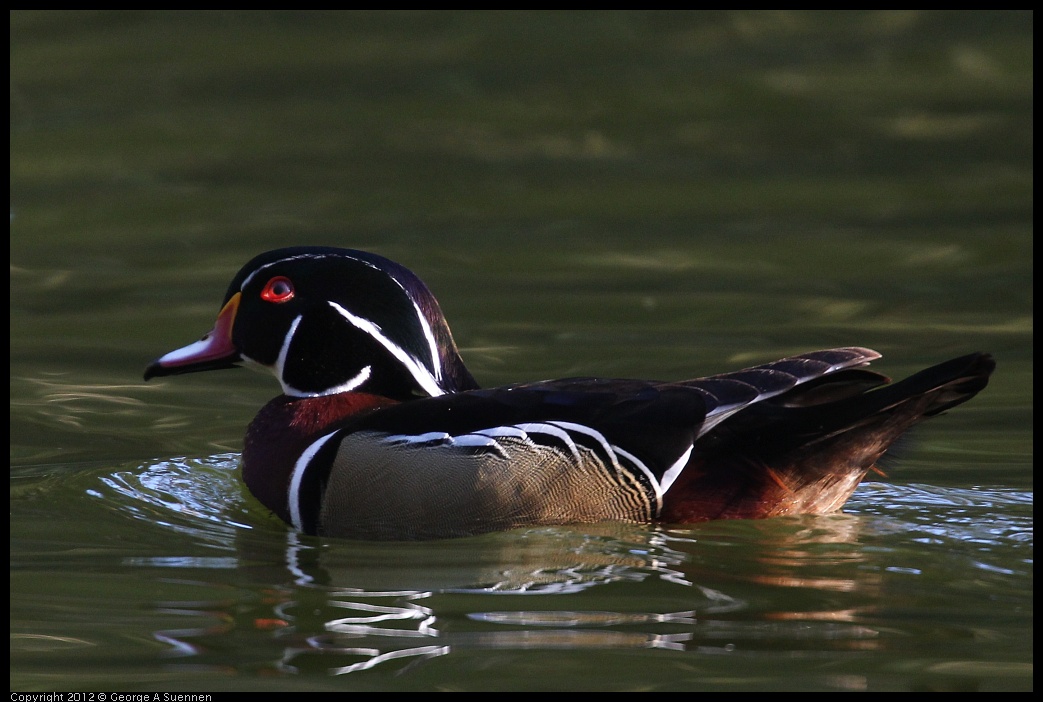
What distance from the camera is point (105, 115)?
1330cm

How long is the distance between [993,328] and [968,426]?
166 centimetres

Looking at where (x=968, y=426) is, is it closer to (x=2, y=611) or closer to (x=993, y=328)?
(x=993, y=328)

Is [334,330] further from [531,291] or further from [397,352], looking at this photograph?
[531,291]

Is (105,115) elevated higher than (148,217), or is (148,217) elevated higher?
(105,115)

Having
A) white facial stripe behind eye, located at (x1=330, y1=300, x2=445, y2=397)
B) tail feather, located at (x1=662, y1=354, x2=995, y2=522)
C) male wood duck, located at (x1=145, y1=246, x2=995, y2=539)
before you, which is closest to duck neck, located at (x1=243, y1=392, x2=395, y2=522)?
male wood duck, located at (x1=145, y1=246, x2=995, y2=539)

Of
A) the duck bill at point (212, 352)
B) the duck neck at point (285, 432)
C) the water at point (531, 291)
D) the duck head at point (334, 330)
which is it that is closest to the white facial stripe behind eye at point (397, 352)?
the duck head at point (334, 330)

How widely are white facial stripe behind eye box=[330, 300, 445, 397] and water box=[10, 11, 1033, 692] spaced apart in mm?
718

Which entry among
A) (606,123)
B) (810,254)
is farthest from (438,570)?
(606,123)

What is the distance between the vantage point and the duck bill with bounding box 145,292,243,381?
6227 mm

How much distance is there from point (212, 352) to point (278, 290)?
369 mm

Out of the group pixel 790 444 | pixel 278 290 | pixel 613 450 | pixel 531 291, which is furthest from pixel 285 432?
pixel 531 291

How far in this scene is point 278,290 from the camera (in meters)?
6.15

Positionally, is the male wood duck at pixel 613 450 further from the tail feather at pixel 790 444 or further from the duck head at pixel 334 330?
the duck head at pixel 334 330

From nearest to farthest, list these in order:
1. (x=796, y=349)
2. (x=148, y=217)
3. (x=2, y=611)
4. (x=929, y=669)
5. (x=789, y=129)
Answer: (x=929, y=669) < (x=2, y=611) < (x=796, y=349) < (x=148, y=217) < (x=789, y=129)
